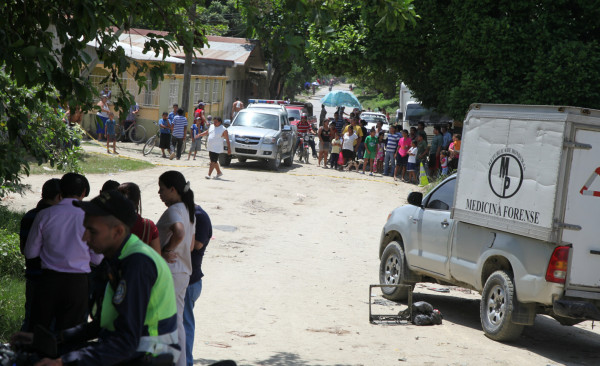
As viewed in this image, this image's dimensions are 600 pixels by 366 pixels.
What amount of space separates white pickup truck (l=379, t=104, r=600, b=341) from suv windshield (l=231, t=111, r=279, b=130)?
1561cm

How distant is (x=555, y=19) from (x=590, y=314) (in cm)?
1481

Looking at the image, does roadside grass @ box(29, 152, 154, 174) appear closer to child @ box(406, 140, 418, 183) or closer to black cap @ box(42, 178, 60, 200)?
child @ box(406, 140, 418, 183)

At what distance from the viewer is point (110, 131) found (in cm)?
2495

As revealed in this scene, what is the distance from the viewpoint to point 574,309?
25.0ft

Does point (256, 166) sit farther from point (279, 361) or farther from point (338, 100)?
point (338, 100)

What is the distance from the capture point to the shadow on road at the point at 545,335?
844 centimetres

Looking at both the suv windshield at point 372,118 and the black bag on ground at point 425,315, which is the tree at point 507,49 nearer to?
the black bag on ground at point 425,315

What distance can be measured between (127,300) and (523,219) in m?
5.87

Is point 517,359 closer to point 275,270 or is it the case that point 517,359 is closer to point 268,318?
point 268,318

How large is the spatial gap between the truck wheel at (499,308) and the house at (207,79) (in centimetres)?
1682

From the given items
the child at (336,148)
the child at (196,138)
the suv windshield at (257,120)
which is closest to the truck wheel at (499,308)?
the suv windshield at (257,120)

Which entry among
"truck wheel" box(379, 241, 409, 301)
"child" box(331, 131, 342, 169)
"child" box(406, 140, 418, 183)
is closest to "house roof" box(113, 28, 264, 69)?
"child" box(331, 131, 342, 169)

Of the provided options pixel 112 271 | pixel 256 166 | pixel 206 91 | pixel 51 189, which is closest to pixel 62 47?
pixel 51 189

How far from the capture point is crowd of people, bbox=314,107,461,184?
78.1 feet
